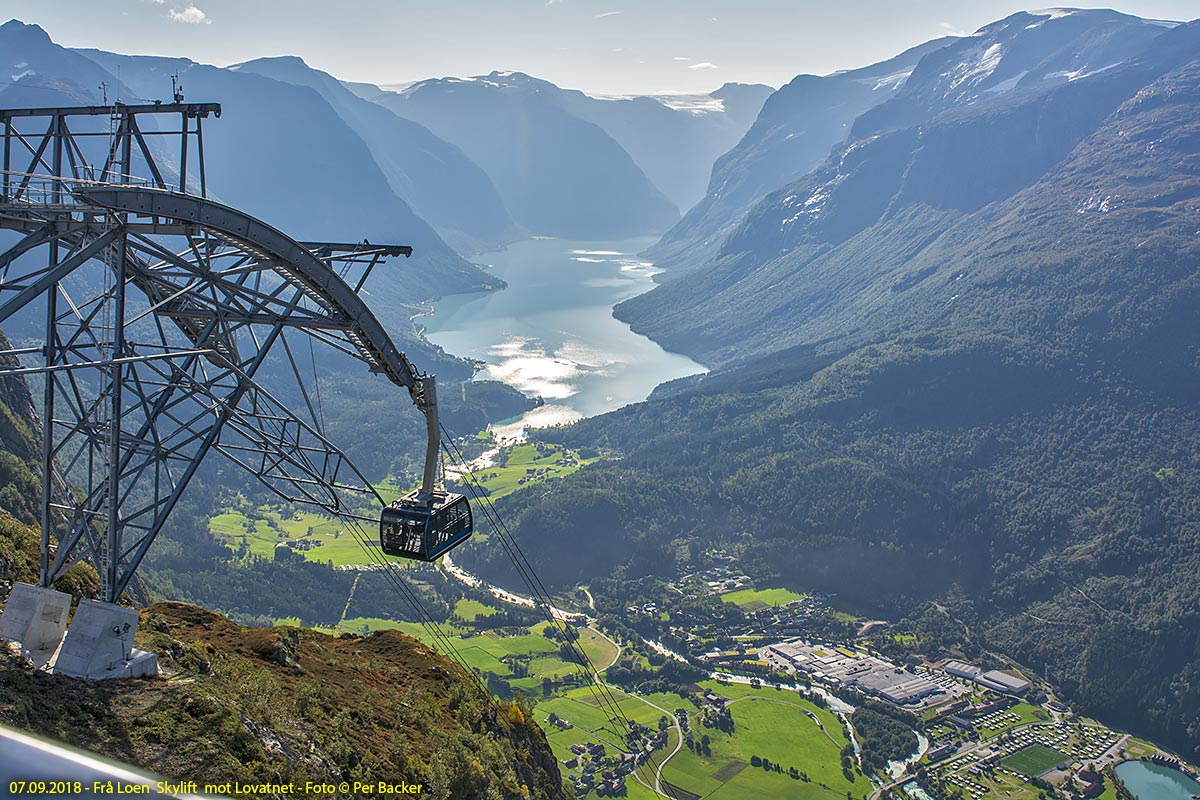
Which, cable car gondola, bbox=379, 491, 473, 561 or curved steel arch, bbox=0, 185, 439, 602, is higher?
curved steel arch, bbox=0, 185, 439, 602

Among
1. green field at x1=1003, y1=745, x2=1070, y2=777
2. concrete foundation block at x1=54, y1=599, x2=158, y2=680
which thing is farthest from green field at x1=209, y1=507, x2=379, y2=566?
concrete foundation block at x1=54, y1=599, x2=158, y2=680

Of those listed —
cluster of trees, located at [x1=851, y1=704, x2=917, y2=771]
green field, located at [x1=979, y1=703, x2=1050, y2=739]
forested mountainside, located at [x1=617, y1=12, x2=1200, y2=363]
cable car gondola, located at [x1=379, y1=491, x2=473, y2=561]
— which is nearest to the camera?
cable car gondola, located at [x1=379, y1=491, x2=473, y2=561]

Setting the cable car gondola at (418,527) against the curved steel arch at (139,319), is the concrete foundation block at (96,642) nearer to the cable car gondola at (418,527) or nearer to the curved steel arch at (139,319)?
the curved steel arch at (139,319)

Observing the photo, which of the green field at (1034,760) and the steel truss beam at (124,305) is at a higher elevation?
the steel truss beam at (124,305)

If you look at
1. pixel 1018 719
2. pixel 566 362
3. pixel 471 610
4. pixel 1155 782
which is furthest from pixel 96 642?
pixel 566 362

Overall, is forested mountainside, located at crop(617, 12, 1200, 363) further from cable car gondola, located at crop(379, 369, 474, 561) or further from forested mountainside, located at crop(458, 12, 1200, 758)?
cable car gondola, located at crop(379, 369, 474, 561)

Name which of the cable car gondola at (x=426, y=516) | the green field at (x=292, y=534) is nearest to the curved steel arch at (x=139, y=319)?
the cable car gondola at (x=426, y=516)

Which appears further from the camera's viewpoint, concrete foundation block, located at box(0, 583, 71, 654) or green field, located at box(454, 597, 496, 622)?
green field, located at box(454, 597, 496, 622)
